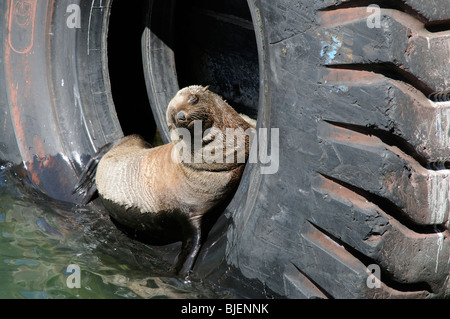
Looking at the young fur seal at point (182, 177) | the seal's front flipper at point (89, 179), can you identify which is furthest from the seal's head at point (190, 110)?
the seal's front flipper at point (89, 179)

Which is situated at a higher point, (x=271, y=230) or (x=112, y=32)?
(x=112, y=32)

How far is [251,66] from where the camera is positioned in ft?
10.8

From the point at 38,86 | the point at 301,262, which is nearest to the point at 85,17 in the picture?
the point at 38,86

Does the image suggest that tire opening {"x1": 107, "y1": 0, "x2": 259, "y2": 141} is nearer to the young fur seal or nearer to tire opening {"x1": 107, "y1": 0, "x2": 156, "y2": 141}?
tire opening {"x1": 107, "y1": 0, "x2": 156, "y2": 141}

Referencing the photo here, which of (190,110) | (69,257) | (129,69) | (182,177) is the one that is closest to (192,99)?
(190,110)

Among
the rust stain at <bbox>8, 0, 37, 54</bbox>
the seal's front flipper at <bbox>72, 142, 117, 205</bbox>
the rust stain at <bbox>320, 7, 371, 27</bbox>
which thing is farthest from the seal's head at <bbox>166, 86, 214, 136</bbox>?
the rust stain at <bbox>8, 0, 37, 54</bbox>

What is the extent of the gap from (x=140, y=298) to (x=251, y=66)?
156 cm

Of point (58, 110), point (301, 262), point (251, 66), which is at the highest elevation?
point (251, 66)

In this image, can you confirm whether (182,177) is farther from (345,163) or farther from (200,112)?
(345,163)

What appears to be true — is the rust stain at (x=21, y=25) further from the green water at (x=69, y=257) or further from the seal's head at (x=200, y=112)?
the seal's head at (x=200, y=112)

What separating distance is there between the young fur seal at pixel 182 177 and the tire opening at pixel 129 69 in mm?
560

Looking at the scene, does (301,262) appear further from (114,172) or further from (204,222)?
(114,172)

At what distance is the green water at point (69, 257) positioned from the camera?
7.53 feet

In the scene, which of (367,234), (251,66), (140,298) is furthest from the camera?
(251,66)
